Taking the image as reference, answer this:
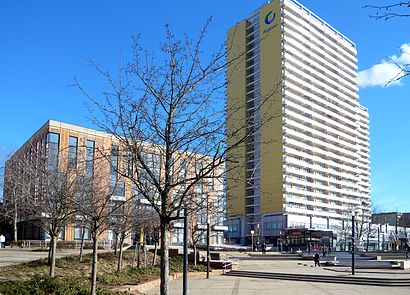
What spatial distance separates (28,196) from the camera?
62.8 ft

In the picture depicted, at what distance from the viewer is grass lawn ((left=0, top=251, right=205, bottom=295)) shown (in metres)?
13.2

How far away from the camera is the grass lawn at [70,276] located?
43.2ft

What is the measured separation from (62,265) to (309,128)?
103 m

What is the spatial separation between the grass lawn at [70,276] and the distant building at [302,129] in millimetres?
73696

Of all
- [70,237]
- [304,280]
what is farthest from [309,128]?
[304,280]

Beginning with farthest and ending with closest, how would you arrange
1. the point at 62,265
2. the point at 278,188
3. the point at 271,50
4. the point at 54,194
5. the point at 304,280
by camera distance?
the point at 271,50 < the point at 278,188 < the point at 304,280 < the point at 62,265 < the point at 54,194

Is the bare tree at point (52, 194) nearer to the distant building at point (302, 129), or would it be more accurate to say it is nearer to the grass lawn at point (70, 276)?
the grass lawn at point (70, 276)

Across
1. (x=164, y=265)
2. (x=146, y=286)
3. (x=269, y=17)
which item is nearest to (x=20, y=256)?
(x=146, y=286)

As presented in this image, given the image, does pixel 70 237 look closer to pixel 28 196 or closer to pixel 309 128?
pixel 28 196

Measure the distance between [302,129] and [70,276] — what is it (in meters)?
103

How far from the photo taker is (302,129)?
11694 cm

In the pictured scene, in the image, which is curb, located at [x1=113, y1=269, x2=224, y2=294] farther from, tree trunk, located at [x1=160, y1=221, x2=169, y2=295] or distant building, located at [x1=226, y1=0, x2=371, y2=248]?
distant building, located at [x1=226, y1=0, x2=371, y2=248]

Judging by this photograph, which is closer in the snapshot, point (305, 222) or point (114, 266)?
point (114, 266)

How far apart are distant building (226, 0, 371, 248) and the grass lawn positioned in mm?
73696
